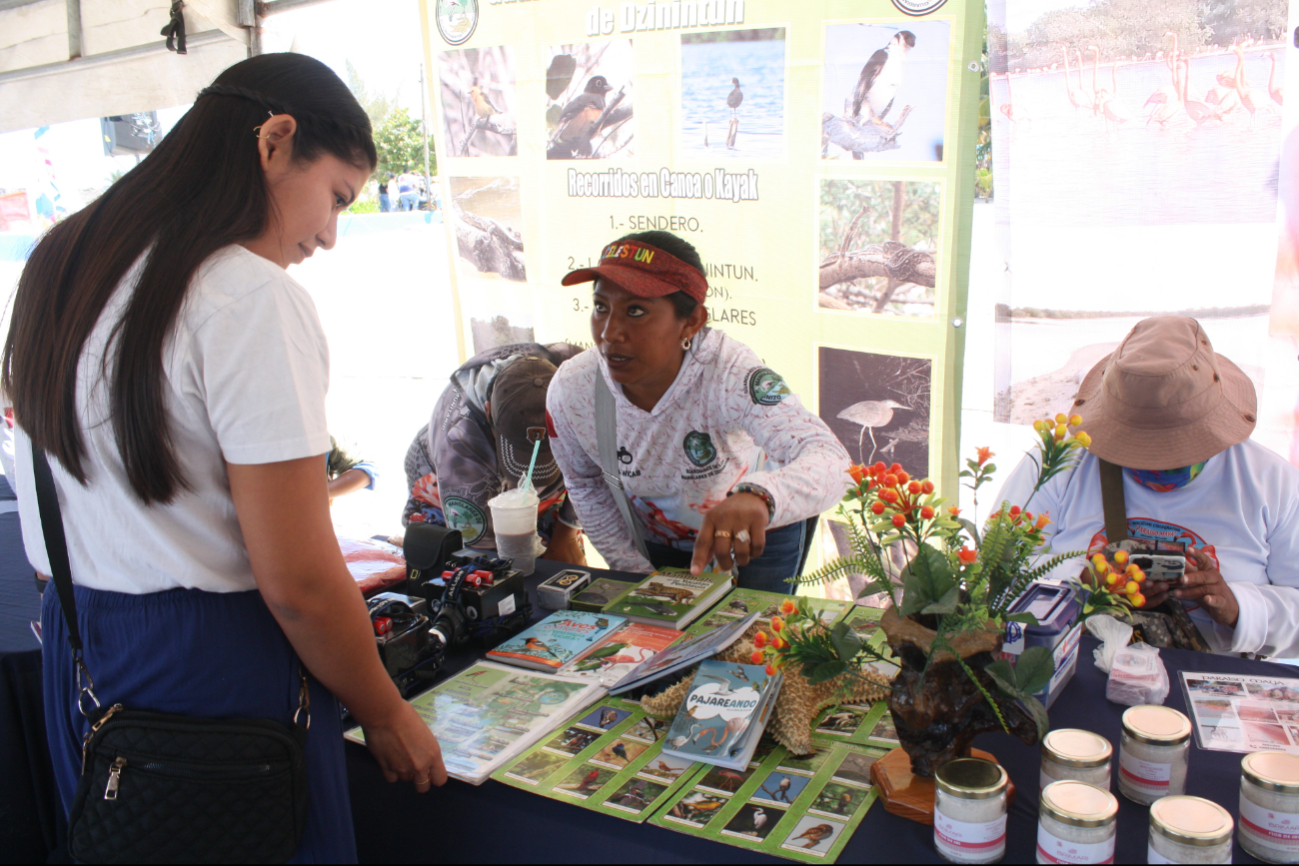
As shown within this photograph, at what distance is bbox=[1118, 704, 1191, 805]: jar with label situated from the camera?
1.00 m

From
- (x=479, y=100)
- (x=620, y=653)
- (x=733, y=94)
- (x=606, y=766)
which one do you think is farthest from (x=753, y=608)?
(x=479, y=100)

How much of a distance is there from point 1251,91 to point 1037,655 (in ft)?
6.02

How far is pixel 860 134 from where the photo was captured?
2.41m

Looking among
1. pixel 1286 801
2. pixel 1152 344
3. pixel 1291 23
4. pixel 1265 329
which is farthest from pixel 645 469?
pixel 1291 23

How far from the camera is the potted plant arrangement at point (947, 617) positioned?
95 cm

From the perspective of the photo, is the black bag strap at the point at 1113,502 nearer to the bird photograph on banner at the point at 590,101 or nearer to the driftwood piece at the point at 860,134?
the driftwood piece at the point at 860,134

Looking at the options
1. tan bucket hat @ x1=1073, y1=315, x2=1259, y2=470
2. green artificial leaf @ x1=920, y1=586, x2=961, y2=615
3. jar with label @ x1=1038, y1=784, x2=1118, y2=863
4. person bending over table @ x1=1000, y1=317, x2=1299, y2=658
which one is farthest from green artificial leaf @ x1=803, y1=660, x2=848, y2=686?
tan bucket hat @ x1=1073, y1=315, x2=1259, y2=470

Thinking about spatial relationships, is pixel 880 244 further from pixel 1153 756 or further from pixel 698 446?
pixel 1153 756

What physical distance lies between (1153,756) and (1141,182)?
1.70m

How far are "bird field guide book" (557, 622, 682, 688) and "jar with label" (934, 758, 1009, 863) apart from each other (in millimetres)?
595

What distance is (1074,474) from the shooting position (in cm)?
192

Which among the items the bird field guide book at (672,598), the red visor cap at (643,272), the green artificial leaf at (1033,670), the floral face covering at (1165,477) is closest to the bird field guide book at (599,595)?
the bird field guide book at (672,598)

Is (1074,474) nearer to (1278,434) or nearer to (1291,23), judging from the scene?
(1278,434)

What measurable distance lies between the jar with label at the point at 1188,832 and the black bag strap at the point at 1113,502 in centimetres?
102
